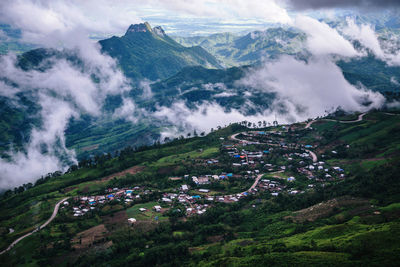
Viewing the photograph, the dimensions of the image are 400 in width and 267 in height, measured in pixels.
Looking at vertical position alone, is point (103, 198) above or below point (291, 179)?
above

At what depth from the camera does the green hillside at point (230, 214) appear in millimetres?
79875

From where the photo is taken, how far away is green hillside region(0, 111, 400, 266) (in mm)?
79875

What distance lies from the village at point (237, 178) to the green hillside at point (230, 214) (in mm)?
751

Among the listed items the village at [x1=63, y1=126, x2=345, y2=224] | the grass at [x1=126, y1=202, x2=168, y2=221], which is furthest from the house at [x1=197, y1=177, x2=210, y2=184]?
the grass at [x1=126, y1=202, x2=168, y2=221]

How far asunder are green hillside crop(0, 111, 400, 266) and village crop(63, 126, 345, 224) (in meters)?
0.75

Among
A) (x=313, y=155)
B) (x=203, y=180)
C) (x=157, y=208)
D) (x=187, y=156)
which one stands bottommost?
(x=157, y=208)

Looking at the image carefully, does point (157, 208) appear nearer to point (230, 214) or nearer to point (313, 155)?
point (230, 214)

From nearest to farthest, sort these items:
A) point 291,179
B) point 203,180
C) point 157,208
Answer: point 157,208 → point 291,179 → point 203,180

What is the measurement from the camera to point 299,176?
148 meters

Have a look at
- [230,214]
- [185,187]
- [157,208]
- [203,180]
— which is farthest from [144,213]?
[203,180]

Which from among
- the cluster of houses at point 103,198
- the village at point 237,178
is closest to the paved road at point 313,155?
the village at point 237,178

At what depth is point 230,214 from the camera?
11462 cm

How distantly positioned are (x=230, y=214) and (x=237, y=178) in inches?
1571

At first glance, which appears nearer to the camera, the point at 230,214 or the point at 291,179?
the point at 230,214
